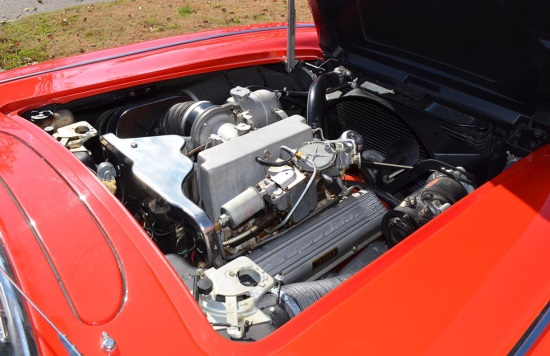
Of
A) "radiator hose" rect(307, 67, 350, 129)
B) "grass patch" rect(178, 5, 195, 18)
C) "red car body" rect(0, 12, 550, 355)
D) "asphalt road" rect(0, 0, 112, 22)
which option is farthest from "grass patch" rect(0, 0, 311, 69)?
"red car body" rect(0, 12, 550, 355)

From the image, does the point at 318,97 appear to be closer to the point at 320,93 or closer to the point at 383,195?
the point at 320,93

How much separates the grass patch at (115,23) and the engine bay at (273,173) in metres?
3.36

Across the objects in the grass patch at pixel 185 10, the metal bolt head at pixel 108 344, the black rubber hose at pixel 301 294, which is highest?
the metal bolt head at pixel 108 344

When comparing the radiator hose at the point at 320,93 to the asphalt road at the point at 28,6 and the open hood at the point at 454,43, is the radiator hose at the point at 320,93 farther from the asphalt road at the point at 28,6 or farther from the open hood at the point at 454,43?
the asphalt road at the point at 28,6

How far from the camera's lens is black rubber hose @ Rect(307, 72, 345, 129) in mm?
2160

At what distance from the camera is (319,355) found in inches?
43.0

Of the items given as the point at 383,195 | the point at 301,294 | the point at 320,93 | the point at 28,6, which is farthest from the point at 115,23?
the point at 301,294

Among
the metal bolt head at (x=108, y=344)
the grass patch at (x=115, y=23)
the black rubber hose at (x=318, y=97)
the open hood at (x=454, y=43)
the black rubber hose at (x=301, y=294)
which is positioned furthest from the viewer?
the grass patch at (x=115, y=23)

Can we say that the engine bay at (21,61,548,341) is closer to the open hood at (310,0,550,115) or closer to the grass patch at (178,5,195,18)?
the open hood at (310,0,550,115)

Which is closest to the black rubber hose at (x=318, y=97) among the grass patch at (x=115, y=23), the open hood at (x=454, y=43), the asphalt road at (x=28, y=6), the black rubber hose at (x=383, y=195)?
the open hood at (x=454, y=43)

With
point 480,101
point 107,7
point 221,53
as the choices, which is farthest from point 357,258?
point 107,7

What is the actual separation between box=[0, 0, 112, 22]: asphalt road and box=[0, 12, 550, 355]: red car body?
5.03 m

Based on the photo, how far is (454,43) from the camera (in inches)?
70.2

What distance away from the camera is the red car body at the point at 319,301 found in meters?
1.13
